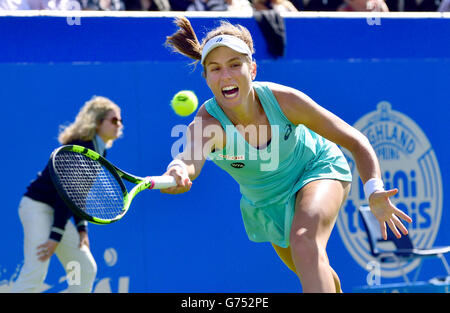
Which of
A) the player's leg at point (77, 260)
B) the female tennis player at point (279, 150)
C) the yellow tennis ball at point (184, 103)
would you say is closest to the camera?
the female tennis player at point (279, 150)

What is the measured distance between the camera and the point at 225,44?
12.2ft

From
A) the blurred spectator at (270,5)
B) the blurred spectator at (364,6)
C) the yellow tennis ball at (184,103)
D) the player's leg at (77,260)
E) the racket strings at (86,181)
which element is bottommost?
the racket strings at (86,181)

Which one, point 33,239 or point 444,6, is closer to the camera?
point 33,239

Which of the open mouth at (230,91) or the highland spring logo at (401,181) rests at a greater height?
the highland spring logo at (401,181)

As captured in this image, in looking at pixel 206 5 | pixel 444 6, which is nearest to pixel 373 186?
pixel 206 5

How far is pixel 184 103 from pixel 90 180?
1892mm

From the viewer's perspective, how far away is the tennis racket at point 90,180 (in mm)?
3244

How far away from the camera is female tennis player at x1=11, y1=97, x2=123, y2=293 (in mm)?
5324

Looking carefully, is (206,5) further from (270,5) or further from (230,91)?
(230,91)

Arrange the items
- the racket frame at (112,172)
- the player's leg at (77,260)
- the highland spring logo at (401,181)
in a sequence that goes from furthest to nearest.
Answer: the highland spring logo at (401,181), the player's leg at (77,260), the racket frame at (112,172)

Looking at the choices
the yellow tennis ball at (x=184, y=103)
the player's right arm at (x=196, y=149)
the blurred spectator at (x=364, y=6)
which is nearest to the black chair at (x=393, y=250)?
the yellow tennis ball at (x=184, y=103)

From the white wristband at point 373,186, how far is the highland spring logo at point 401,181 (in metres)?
2.50

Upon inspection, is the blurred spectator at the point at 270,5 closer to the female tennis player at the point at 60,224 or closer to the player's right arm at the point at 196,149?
the female tennis player at the point at 60,224
